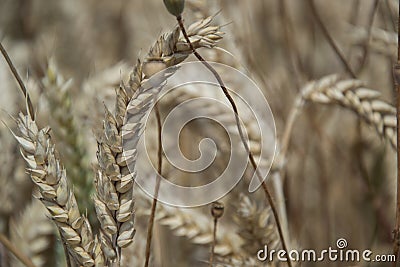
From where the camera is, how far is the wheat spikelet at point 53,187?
0.39m

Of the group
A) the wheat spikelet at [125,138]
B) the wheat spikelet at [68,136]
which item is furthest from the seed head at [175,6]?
the wheat spikelet at [68,136]

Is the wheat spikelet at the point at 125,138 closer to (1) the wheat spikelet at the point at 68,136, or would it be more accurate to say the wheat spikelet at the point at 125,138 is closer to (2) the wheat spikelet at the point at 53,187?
(2) the wheat spikelet at the point at 53,187

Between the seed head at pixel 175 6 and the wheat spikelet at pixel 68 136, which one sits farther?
the wheat spikelet at pixel 68 136

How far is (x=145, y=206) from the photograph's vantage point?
0.63 m

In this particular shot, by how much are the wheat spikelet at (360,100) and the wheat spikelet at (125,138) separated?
26 cm

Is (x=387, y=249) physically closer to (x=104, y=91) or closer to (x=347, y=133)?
(x=347, y=133)

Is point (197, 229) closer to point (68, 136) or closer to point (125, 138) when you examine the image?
point (68, 136)

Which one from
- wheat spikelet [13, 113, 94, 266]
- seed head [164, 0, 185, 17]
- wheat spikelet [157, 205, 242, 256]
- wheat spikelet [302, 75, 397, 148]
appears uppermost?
seed head [164, 0, 185, 17]

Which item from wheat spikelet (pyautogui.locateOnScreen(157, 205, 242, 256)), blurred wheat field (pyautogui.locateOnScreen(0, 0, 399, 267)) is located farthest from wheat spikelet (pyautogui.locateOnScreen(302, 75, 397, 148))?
wheat spikelet (pyautogui.locateOnScreen(157, 205, 242, 256))

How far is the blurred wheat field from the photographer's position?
41 cm

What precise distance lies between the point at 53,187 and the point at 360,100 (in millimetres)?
348

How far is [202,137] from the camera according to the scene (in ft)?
2.85

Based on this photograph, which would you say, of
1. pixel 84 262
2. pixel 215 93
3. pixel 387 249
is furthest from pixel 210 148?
pixel 84 262

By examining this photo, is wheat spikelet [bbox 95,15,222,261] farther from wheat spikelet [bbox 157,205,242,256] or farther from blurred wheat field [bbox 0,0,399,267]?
wheat spikelet [bbox 157,205,242,256]
